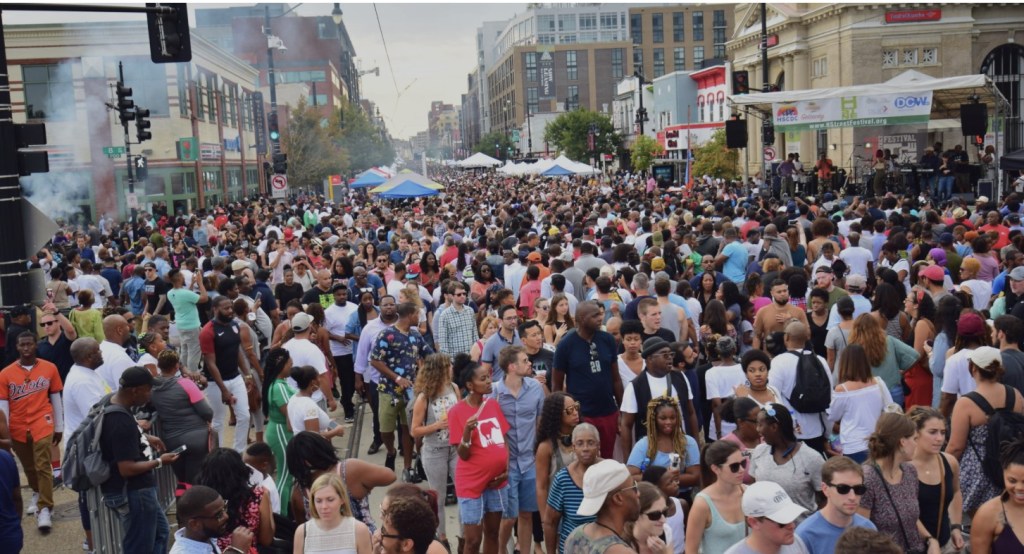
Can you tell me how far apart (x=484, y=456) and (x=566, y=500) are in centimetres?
107

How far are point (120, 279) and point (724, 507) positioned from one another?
14404 mm

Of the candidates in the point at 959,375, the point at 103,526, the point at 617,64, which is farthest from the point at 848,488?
the point at 617,64

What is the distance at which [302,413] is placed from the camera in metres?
7.36

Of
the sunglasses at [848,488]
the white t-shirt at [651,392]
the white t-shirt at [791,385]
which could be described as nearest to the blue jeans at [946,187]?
the white t-shirt at [791,385]

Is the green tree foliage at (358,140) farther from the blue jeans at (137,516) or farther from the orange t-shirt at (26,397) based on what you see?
the blue jeans at (137,516)

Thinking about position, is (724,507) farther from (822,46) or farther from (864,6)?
(822,46)

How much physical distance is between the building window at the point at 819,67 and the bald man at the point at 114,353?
42.7 meters

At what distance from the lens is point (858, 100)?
2447 centimetres

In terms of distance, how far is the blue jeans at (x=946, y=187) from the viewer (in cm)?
2644

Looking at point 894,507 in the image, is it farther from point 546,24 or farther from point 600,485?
point 546,24

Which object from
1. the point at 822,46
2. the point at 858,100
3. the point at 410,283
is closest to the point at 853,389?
the point at 410,283

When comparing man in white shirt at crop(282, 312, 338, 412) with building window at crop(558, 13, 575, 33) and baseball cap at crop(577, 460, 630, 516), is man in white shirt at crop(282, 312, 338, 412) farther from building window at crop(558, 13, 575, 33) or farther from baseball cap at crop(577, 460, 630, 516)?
building window at crop(558, 13, 575, 33)

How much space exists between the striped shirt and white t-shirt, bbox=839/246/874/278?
7558mm

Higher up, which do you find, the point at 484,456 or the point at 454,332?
the point at 454,332
